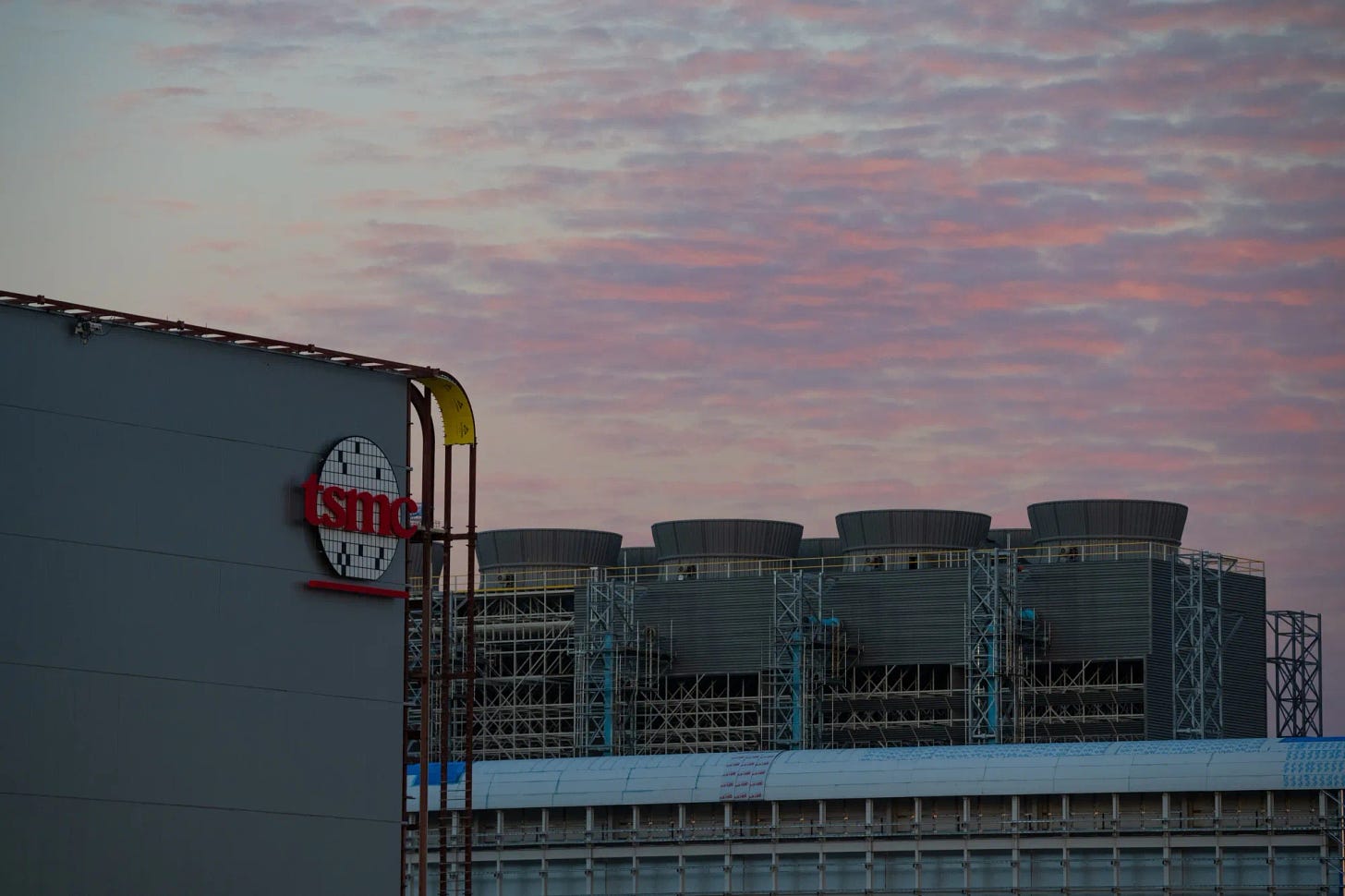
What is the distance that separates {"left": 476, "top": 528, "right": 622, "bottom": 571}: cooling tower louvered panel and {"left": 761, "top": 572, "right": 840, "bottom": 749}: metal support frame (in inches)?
695

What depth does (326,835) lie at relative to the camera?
6303 cm

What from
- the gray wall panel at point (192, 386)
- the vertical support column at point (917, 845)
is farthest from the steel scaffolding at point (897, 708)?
the gray wall panel at point (192, 386)

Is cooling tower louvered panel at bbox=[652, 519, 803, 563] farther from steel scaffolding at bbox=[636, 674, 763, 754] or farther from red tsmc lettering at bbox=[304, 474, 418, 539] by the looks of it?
red tsmc lettering at bbox=[304, 474, 418, 539]

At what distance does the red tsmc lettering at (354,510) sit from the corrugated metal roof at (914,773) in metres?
37.7

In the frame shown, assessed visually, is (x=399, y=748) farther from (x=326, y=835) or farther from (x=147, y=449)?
(x=147, y=449)

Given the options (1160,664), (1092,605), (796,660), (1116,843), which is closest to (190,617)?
(1116,843)

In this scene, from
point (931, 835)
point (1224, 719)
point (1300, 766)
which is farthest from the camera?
point (1224, 719)

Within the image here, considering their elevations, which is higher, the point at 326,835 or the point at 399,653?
the point at 399,653

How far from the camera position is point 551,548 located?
142 m

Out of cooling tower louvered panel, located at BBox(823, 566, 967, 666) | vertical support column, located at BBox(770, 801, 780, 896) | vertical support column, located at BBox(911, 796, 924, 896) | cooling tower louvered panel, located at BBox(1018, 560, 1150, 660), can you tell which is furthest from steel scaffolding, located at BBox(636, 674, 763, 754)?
vertical support column, located at BBox(911, 796, 924, 896)

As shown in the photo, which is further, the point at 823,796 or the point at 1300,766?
the point at 823,796

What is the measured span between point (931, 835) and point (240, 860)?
1639 inches

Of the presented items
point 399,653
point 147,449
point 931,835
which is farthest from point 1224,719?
point 147,449

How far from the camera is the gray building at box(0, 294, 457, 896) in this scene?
57.5 m
